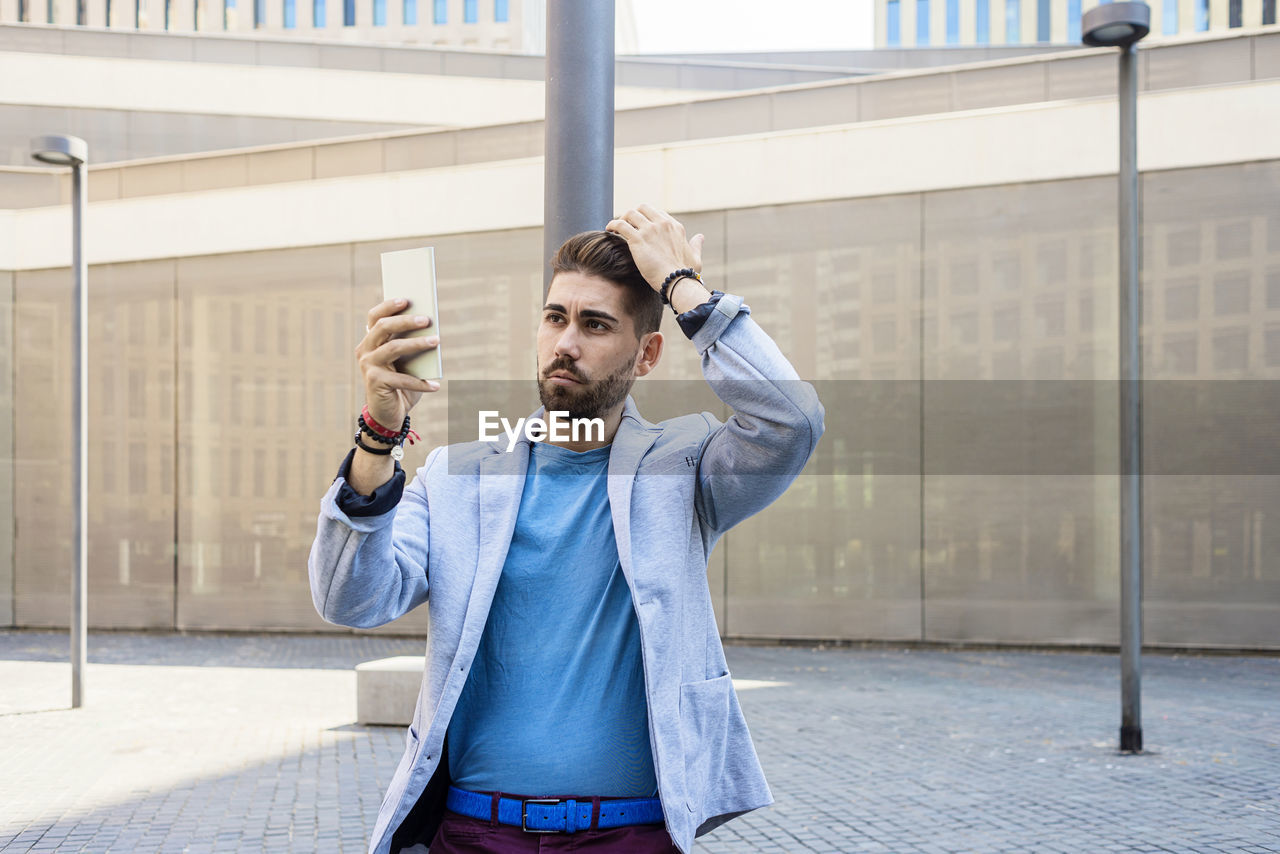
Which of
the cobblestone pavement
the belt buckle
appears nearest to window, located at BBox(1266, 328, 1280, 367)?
the cobblestone pavement

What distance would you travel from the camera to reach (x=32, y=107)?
18.4 meters

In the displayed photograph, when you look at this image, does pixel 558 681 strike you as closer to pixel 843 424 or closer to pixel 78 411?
pixel 78 411

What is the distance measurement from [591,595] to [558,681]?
167mm

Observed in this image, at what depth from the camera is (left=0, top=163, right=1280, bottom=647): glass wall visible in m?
11.8

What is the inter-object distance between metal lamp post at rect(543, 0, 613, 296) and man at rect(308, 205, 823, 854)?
111 centimetres

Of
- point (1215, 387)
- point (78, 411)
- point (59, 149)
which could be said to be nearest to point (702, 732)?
point (78, 411)

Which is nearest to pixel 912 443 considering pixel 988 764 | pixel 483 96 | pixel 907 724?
pixel 907 724

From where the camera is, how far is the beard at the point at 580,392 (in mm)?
2143

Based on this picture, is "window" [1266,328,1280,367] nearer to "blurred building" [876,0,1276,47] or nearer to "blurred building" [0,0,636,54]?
"blurred building" [876,0,1276,47]

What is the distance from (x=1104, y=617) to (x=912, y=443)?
2692mm

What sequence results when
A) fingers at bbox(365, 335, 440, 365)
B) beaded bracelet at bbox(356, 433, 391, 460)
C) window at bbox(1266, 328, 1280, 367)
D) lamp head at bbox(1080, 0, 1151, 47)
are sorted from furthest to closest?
window at bbox(1266, 328, 1280, 367)
lamp head at bbox(1080, 0, 1151, 47)
beaded bracelet at bbox(356, 433, 391, 460)
fingers at bbox(365, 335, 440, 365)

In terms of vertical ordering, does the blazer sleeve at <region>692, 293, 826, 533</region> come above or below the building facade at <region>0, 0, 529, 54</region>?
below

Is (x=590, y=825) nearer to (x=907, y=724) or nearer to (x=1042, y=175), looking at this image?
(x=907, y=724)

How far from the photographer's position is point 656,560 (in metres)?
2.10
